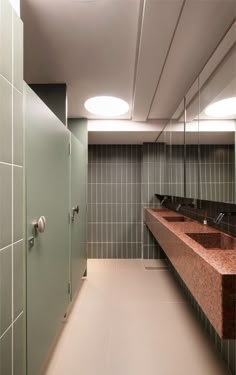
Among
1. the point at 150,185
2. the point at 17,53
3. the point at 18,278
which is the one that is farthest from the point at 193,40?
the point at 150,185

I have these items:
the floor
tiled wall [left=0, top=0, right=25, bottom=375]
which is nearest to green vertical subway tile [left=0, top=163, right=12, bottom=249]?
tiled wall [left=0, top=0, right=25, bottom=375]

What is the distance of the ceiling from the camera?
1.29 metres

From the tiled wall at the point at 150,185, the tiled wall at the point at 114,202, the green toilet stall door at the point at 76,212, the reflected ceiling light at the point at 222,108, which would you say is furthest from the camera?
the tiled wall at the point at 114,202

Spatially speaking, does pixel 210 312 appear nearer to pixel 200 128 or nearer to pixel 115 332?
pixel 115 332

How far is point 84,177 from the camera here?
2992 millimetres

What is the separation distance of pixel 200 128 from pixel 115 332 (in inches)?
75.0

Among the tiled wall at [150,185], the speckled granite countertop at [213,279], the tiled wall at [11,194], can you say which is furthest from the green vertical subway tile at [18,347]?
the tiled wall at [150,185]

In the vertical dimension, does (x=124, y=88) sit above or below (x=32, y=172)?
above

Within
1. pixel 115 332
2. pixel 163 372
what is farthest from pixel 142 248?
pixel 163 372

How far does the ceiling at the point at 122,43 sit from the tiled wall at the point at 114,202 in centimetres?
167

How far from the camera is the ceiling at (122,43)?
4.24ft

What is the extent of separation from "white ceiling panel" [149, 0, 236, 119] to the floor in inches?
85.1

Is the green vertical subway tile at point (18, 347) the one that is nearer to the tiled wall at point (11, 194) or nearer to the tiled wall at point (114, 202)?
the tiled wall at point (11, 194)

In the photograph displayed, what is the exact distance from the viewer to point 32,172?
4.09ft
